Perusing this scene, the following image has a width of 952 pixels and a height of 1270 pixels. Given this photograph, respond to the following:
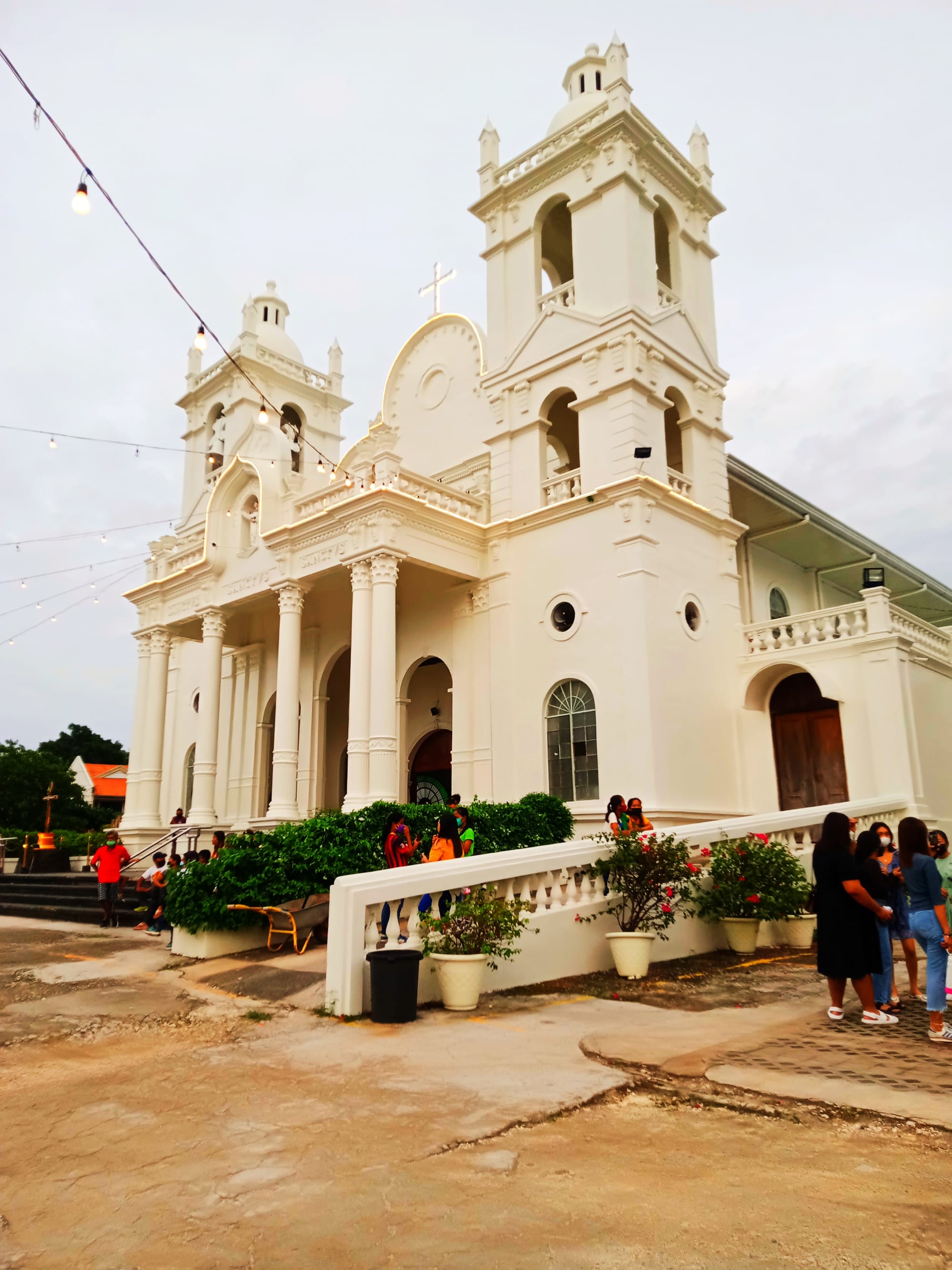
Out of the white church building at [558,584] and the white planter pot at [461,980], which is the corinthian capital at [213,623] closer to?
the white church building at [558,584]

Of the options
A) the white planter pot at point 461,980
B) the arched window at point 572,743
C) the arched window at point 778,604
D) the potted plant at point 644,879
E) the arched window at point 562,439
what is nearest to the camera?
the white planter pot at point 461,980

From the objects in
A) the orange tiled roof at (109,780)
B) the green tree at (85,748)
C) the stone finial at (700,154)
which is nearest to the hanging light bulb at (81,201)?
the stone finial at (700,154)

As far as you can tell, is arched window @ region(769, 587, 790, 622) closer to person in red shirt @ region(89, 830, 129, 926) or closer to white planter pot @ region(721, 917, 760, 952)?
white planter pot @ region(721, 917, 760, 952)

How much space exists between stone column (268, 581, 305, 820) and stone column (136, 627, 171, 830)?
537 centimetres

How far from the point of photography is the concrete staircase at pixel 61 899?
16.5m

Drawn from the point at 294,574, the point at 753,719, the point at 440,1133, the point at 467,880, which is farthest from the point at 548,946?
the point at 294,574

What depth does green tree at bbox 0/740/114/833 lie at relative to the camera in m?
42.6

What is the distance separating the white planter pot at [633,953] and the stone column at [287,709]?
371 inches

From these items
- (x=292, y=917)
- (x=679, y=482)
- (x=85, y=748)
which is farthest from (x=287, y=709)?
(x=85, y=748)

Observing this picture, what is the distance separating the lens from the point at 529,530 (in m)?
18.8

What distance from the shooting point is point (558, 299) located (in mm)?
20312

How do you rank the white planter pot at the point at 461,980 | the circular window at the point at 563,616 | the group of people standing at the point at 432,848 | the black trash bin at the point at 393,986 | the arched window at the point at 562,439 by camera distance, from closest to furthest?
the black trash bin at the point at 393,986, the white planter pot at the point at 461,980, the group of people standing at the point at 432,848, the circular window at the point at 563,616, the arched window at the point at 562,439

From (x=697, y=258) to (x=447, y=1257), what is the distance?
2204 cm

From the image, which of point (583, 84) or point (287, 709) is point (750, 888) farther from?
point (583, 84)
